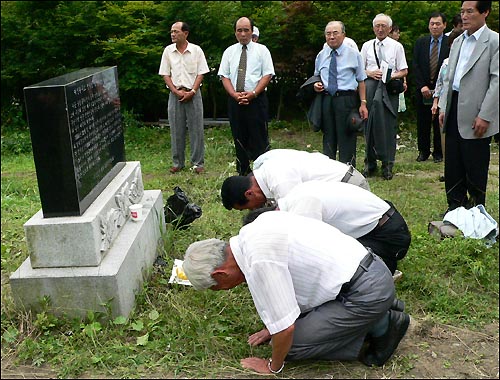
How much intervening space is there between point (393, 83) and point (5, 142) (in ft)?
21.1

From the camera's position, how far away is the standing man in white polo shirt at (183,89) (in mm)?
7906

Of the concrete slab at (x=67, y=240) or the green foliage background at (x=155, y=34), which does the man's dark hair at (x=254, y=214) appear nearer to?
the concrete slab at (x=67, y=240)

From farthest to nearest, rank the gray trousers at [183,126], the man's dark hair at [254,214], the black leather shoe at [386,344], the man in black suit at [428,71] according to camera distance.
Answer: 1. the gray trousers at [183,126]
2. the man in black suit at [428,71]
3. the man's dark hair at [254,214]
4. the black leather shoe at [386,344]

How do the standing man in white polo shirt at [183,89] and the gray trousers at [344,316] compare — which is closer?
the gray trousers at [344,316]

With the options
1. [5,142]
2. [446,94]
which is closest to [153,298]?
[446,94]

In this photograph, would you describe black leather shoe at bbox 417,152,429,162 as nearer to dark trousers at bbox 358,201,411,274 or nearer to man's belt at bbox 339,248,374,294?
dark trousers at bbox 358,201,411,274

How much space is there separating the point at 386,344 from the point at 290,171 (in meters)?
1.35

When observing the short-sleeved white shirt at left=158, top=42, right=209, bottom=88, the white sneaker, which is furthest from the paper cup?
the short-sleeved white shirt at left=158, top=42, right=209, bottom=88

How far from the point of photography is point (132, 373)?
130 inches

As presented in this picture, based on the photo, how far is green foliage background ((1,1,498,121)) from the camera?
11.0 meters

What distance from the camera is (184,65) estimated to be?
312 inches

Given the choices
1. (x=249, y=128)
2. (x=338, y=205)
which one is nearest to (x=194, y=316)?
(x=338, y=205)

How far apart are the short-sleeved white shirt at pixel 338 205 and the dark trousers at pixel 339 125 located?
302 centimetres

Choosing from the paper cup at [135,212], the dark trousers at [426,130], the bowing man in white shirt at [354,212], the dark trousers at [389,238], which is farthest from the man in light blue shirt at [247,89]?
the dark trousers at [389,238]
